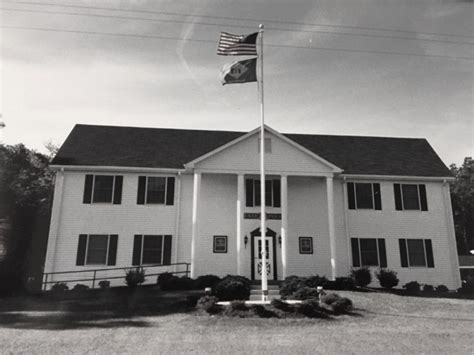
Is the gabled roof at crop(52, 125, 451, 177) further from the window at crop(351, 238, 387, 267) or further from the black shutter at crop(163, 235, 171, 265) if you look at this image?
the black shutter at crop(163, 235, 171, 265)

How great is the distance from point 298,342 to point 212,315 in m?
3.46

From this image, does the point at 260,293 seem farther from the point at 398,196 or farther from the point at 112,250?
the point at 398,196

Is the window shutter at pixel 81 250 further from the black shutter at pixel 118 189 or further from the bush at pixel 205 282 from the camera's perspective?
the bush at pixel 205 282

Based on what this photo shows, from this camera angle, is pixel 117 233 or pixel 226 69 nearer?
pixel 226 69

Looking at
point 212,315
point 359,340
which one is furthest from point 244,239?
point 359,340

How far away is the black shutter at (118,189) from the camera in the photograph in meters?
18.1

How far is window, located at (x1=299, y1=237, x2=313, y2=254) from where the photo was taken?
18292 mm

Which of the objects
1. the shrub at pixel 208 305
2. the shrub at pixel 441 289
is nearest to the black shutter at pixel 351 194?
the shrub at pixel 441 289

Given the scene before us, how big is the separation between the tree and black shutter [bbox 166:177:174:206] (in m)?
45.7

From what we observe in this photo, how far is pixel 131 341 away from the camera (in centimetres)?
852

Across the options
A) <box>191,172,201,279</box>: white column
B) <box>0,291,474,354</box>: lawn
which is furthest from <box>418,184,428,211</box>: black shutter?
<box>191,172,201,279</box>: white column

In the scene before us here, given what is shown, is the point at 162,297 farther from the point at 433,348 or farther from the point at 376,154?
the point at 376,154

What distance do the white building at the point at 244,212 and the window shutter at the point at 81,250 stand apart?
0.15 feet

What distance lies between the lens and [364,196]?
19547 millimetres
